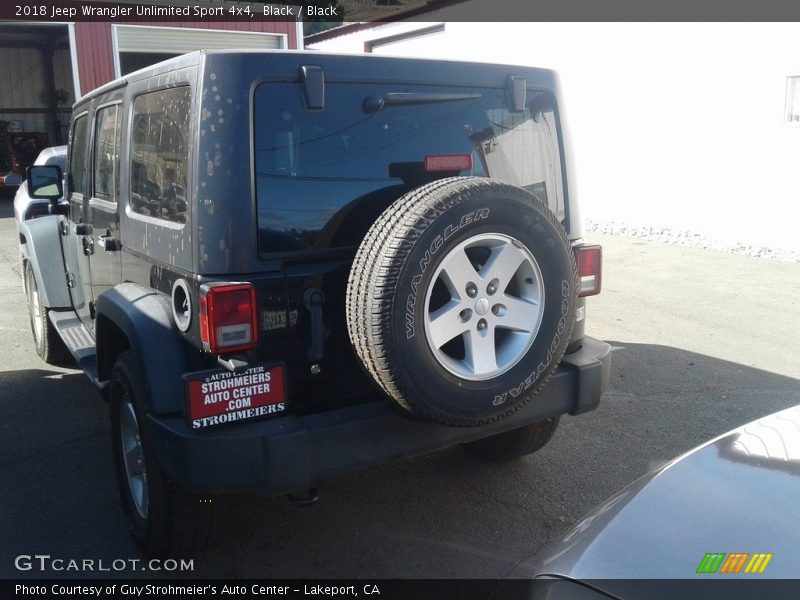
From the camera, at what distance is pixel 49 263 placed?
521cm

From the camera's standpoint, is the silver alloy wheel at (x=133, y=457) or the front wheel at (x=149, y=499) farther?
the silver alloy wheel at (x=133, y=457)

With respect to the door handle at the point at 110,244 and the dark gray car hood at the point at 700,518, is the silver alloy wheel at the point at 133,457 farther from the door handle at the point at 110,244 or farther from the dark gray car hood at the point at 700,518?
the dark gray car hood at the point at 700,518

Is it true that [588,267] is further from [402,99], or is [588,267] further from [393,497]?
[393,497]

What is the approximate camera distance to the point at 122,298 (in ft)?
10.8

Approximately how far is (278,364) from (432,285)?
63 centimetres

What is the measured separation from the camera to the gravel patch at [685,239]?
960 centimetres

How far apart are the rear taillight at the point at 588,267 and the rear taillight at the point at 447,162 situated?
735 mm

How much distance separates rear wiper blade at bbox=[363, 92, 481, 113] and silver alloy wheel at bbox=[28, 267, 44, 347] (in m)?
3.57

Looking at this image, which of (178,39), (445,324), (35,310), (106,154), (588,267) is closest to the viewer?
(445,324)

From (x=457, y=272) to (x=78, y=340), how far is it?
275cm

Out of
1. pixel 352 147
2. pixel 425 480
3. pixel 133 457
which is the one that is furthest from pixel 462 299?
pixel 133 457

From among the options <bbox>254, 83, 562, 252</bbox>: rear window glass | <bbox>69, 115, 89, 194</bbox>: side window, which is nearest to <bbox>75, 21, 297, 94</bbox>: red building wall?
<bbox>69, 115, 89, 194</bbox>: side window

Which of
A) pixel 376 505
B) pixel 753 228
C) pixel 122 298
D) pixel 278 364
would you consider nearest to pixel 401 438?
pixel 278 364

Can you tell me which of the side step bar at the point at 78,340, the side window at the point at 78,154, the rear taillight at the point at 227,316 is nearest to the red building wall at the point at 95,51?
the side window at the point at 78,154
